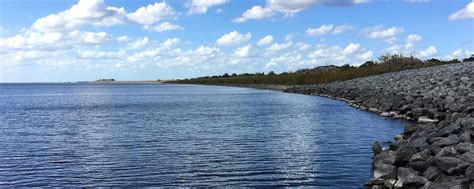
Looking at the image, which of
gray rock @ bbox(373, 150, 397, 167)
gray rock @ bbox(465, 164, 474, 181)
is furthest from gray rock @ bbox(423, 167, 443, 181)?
gray rock @ bbox(373, 150, 397, 167)

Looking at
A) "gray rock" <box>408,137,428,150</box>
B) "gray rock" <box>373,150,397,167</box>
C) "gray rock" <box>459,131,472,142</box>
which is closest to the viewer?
"gray rock" <box>459,131,472,142</box>

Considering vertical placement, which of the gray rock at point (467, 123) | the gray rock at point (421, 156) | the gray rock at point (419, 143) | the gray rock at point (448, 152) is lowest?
the gray rock at point (421, 156)

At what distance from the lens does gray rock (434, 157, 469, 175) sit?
1084cm

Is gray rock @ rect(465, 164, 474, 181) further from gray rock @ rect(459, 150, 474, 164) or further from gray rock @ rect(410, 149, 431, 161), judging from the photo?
gray rock @ rect(410, 149, 431, 161)

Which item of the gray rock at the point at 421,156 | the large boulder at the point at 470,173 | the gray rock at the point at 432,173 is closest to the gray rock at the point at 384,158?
the gray rock at the point at 421,156

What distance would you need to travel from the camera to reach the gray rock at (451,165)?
10836 mm

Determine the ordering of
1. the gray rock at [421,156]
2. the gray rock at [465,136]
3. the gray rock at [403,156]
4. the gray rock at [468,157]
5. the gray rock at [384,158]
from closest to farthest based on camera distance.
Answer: the gray rock at [468,157]
the gray rock at [421,156]
the gray rock at [403,156]
the gray rock at [465,136]
the gray rock at [384,158]

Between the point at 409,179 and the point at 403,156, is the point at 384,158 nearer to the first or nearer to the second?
the point at 403,156

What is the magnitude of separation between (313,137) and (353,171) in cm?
773

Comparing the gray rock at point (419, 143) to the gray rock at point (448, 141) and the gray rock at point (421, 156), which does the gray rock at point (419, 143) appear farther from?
the gray rock at point (421, 156)

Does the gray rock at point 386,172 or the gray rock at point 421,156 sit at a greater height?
the gray rock at point 421,156

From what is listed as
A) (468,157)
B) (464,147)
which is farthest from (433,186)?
(464,147)

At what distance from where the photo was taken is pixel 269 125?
2795 centimetres

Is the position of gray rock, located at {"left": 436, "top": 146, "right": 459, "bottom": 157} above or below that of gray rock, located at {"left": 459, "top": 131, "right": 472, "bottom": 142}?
below
